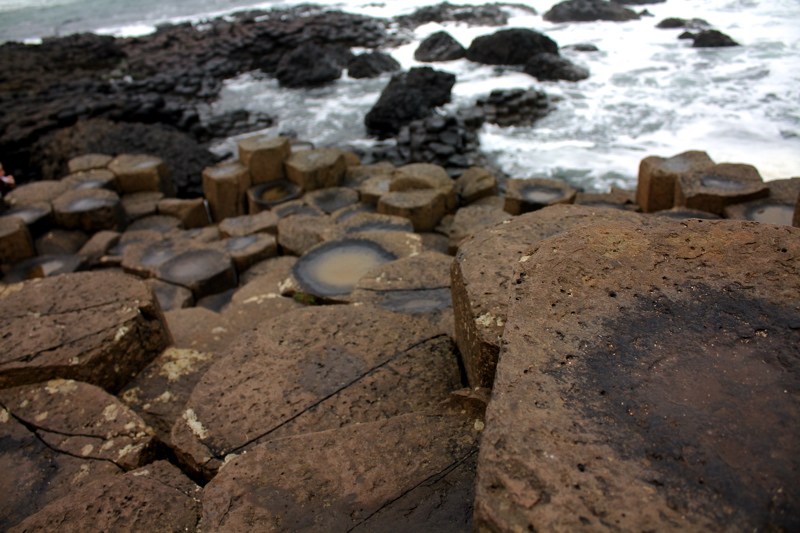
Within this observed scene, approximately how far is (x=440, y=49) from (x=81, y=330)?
46.9 feet

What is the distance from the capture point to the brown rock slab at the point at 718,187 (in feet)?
16.0

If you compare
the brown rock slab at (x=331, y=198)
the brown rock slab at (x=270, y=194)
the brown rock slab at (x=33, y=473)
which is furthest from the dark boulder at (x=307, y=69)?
the brown rock slab at (x=33, y=473)

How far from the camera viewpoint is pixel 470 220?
553cm

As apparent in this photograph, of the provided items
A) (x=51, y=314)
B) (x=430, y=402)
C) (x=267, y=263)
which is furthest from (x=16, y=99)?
(x=430, y=402)

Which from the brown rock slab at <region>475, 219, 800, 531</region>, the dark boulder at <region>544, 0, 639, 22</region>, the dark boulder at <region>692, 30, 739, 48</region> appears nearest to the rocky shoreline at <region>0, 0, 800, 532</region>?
the brown rock slab at <region>475, 219, 800, 531</region>

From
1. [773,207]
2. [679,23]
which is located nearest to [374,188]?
[773,207]

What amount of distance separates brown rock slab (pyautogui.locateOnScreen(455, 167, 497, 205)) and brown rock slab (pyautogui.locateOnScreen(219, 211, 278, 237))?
225 centimetres

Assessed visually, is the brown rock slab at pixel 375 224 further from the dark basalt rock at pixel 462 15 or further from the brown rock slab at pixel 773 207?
the dark basalt rock at pixel 462 15

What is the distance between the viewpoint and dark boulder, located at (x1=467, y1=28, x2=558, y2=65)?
46.3 feet

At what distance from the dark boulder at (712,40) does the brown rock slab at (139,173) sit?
13088 millimetres

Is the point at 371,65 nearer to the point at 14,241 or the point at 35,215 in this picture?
the point at 35,215

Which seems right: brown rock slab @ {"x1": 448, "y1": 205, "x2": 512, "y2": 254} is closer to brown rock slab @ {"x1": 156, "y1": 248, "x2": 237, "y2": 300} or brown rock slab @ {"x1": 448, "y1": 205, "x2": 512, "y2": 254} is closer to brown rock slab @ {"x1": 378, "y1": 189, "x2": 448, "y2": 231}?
brown rock slab @ {"x1": 378, "y1": 189, "x2": 448, "y2": 231}

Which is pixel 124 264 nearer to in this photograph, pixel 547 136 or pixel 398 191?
pixel 398 191

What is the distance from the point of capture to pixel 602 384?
138 cm
